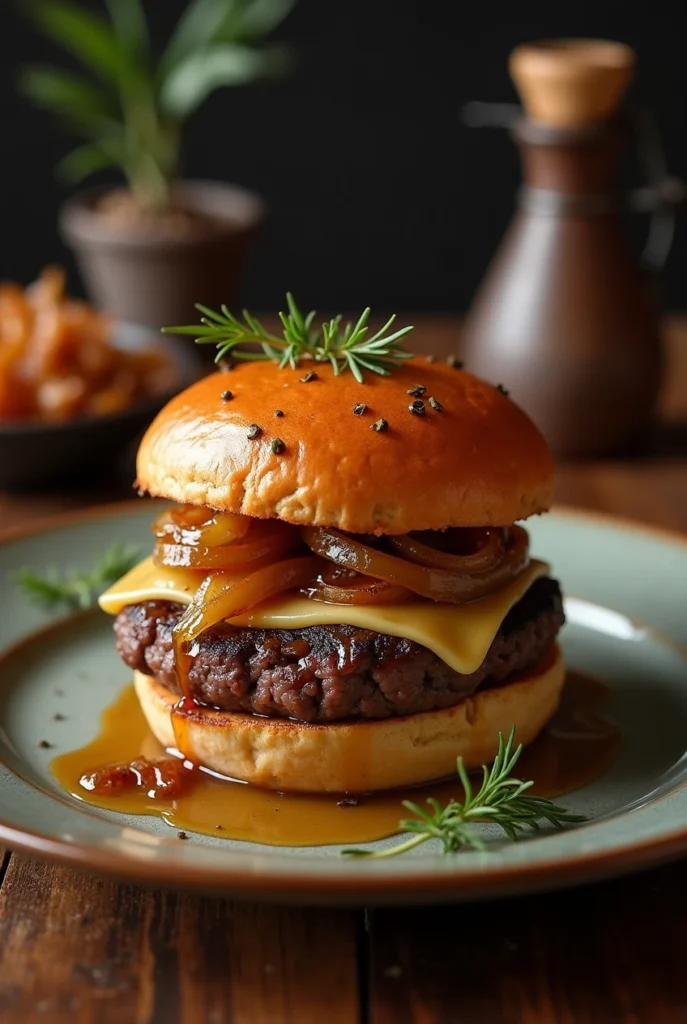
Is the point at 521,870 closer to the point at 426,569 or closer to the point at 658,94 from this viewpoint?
the point at 426,569

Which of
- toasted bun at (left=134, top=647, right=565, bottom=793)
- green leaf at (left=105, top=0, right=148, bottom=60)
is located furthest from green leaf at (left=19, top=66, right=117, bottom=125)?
toasted bun at (left=134, top=647, right=565, bottom=793)

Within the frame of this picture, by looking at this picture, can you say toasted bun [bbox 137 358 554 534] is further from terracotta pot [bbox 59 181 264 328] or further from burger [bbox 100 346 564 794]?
terracotta pot [bbox 59 181 264 328]

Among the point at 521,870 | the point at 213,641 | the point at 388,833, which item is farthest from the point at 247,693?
the point at 521,870

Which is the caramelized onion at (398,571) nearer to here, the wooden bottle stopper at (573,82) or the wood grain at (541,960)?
the wood grain at (541,960)

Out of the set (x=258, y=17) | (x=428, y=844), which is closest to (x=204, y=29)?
(x=258, y=17)

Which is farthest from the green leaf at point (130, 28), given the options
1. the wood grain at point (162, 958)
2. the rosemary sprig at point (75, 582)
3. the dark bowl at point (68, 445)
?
the wood grain at point (162, 958)

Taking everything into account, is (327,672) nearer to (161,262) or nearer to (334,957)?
(334,957)
